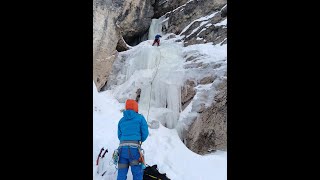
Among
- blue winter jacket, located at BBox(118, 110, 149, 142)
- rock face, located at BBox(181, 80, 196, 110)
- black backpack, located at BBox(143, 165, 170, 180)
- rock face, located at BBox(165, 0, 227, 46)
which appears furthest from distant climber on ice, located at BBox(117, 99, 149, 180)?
rock face, located at BBox(165, 0, 227, 46)

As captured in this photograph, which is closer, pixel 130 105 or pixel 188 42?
pixel 130 105

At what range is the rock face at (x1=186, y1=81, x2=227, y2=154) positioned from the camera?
905cm

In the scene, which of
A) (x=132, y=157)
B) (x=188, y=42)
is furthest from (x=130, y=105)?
(x=188, y=42)

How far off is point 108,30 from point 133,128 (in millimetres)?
9326

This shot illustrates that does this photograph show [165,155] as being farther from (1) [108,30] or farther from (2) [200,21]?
(2) [200,21]

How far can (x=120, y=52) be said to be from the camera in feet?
46.9

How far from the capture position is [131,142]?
15.1 ft

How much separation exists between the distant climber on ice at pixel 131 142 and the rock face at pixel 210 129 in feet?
14.7

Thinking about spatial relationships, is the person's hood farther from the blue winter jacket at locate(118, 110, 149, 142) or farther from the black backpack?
the black backpack

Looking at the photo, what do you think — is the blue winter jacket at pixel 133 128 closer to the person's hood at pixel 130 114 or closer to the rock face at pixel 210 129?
the person's hood at pixel 130 114

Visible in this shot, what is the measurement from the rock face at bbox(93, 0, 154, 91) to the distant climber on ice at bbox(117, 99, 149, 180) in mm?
7861

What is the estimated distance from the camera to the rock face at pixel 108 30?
12.7 meters
